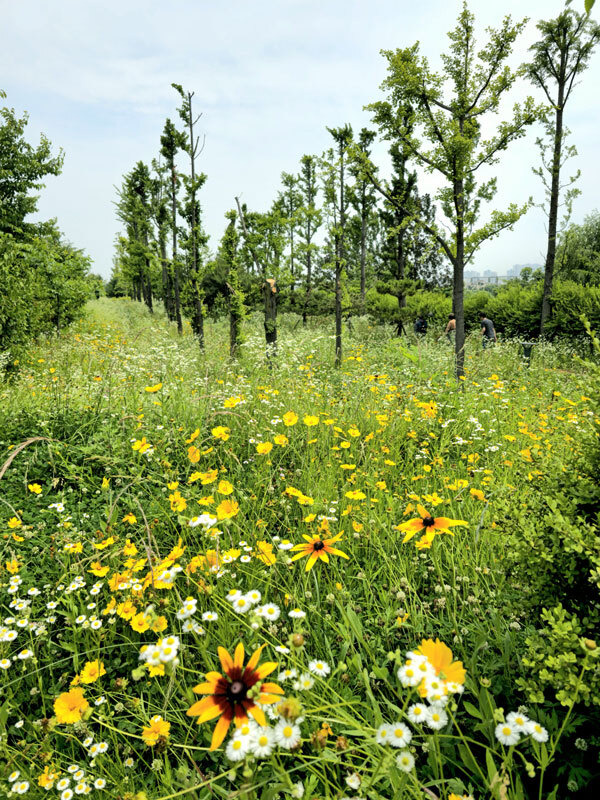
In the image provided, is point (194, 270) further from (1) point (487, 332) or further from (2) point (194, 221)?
(1) point (487, 332)

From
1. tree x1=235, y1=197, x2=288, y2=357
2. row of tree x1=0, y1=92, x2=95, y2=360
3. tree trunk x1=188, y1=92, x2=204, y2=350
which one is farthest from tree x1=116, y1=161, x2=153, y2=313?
tree x1=235, y1=197, x2=288, y2=357

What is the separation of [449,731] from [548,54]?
17762mm

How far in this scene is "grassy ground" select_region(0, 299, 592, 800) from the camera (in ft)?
3.57

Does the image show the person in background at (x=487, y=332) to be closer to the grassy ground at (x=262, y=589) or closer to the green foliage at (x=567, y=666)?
the grassy ground at (x=262, y=589)

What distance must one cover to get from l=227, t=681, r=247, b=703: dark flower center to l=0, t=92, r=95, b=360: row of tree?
610cm

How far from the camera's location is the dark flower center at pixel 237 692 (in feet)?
2.58

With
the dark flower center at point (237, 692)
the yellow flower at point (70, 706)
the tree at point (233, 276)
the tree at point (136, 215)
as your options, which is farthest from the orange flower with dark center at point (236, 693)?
the tree at point (136, 215)

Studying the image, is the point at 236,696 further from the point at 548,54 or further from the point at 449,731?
the point at 548,54

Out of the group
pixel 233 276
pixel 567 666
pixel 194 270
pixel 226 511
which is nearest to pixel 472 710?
pixel 567 666

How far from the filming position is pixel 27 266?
8258 millimetres

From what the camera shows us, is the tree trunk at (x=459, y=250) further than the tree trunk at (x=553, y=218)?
No

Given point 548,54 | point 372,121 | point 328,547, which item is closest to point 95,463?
point 328,547

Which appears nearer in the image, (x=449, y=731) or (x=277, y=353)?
(x=449, y=731)

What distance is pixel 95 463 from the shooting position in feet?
9.19
